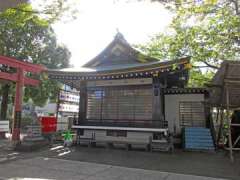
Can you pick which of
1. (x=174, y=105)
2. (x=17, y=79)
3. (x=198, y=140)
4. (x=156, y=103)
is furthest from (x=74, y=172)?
(x=174, y=105)

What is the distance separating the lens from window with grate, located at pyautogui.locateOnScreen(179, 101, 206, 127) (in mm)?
11672

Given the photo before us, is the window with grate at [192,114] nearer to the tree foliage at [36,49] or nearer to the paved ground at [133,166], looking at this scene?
the paved ground at [133,166]

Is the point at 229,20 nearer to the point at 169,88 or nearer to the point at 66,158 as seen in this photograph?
the point at 169,88

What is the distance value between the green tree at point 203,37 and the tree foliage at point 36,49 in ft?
29.4

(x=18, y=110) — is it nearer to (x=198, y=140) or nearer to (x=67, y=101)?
(x=67, y=101)

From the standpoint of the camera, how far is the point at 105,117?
9898 millimetres

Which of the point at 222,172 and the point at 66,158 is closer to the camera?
the point at 222,172

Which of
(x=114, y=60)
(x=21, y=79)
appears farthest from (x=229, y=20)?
(x=21, y=79)

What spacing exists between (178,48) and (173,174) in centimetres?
912

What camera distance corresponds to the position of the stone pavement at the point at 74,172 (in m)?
4.78

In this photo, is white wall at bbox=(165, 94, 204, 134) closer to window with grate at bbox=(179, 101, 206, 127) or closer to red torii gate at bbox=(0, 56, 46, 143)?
window with grate at bbox=(179, 101, 206, 127)

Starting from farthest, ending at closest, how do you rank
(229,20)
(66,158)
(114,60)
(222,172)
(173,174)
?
(114,60) → (229,20) → (66,158) → (222,172) → (173,174)

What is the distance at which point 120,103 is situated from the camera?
32.0ft

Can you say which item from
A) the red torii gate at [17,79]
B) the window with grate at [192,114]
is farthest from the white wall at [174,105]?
the red torii gate at [17,79]
